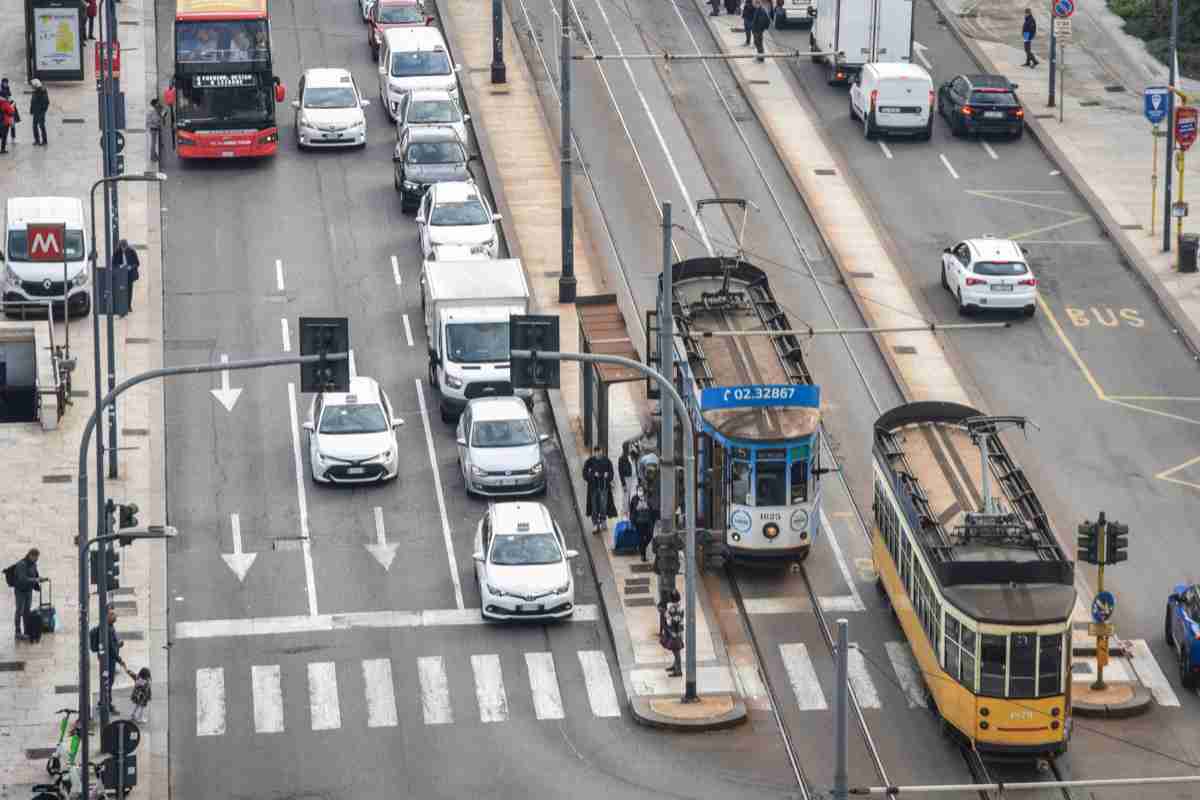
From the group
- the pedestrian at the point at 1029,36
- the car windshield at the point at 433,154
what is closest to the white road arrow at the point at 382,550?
the car windshield at the point at 433,154

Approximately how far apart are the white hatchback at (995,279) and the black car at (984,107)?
11695mm

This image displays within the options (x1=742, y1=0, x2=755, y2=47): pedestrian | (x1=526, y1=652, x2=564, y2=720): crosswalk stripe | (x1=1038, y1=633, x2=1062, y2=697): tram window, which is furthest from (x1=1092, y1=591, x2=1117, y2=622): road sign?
(x1=742, y1=0, x2=755, y2=47): pedestrian

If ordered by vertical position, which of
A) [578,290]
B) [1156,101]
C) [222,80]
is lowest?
[578,290]

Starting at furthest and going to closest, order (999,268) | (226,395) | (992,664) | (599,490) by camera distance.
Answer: (999,268), (226,395), (599,490), (992,664)

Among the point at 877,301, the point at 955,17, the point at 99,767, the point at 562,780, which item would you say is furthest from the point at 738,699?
the point at 955,17

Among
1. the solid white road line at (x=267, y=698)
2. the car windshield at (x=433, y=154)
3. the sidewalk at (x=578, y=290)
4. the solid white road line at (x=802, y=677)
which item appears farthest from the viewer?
the car windshield at (x=433, y=154)

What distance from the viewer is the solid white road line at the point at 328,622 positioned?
54.9 m

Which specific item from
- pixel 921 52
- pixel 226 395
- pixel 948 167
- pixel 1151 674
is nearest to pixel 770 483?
pixel 1151 674

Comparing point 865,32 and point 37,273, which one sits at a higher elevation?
point 865,32

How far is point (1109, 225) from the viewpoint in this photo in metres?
75.8

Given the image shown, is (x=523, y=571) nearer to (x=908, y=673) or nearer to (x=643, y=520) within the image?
(x=643, y=520)

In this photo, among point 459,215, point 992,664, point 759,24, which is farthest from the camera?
point 759,24

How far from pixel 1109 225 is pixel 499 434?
Result: 73.3 feet

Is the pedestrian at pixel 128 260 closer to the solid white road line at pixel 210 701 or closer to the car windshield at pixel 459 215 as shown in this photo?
the car windshield at pixel 459 215
